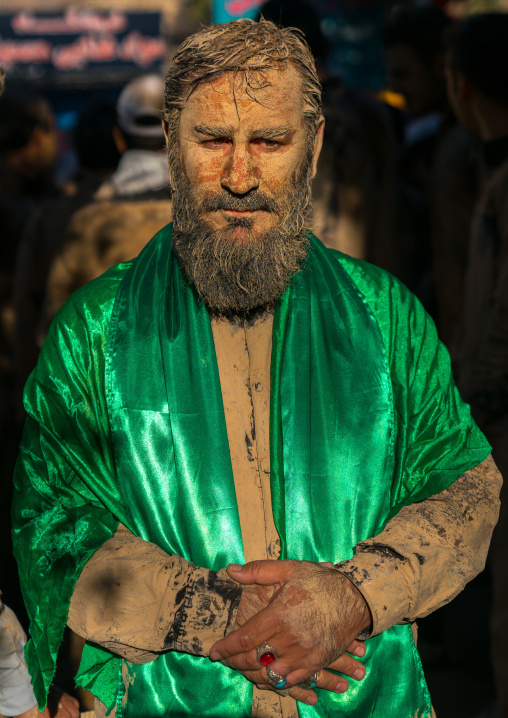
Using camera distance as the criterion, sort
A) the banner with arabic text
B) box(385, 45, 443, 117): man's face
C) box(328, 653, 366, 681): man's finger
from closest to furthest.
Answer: box(328, 653, 366, 681): man's finger, box(385, 45, 443, 117): man's face, the banner with arabic text

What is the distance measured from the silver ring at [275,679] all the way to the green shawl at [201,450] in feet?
0.41

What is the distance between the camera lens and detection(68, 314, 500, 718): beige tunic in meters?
1.81

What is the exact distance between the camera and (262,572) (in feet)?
5.92

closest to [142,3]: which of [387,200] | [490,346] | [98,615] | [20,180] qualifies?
[20,180]

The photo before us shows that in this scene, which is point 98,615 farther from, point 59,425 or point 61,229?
point 61,229

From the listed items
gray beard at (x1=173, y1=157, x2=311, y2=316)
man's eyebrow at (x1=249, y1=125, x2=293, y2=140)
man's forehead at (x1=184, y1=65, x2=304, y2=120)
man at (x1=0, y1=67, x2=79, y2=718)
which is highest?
man's forehead at (x1=184, y1=65, x2=304, y2=120)

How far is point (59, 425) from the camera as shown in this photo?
1.99m

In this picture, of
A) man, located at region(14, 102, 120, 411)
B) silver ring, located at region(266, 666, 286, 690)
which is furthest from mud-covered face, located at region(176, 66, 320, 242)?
man, located at region(14, 102, 120, 411)

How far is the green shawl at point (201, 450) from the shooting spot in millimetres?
1904

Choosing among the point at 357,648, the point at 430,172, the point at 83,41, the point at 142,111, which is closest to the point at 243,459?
the point at 357,648

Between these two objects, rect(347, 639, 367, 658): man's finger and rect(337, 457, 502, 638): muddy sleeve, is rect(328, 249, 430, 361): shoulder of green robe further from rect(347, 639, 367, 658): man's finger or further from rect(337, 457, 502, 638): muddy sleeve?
rect(347, 639, 367, 658): man's finger

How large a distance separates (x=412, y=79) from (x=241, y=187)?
4.25 metres

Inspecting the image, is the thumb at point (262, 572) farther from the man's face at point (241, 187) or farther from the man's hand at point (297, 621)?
the man's face at point (241, 187)

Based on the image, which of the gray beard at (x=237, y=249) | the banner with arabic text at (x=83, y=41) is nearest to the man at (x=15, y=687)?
the gray beard at (x=237, y=249)
